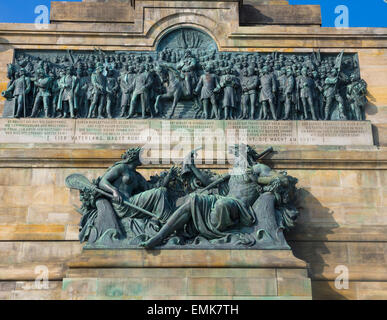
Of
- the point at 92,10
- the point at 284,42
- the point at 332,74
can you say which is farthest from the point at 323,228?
the point at 92,10

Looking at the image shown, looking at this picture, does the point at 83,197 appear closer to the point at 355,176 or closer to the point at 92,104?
the point at 92,104

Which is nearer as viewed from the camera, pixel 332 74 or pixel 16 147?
pixel 16 147

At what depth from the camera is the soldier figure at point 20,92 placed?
16.5 metres

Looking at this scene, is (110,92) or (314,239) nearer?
(314,239)

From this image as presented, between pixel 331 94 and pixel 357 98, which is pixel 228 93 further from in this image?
pixel 357 98

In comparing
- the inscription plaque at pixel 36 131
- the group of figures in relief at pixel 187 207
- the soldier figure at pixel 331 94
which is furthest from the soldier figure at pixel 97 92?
the soldier figure at pixel 331 94

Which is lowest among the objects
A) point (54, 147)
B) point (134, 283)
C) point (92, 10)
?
point (134, 283)

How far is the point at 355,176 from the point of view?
15.9 meters

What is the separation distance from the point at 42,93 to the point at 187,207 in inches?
231

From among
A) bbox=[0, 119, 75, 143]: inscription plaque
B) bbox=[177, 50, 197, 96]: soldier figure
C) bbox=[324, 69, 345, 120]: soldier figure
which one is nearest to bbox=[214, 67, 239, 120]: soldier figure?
bbox=[177, 50, 197, 96]: soldier figure

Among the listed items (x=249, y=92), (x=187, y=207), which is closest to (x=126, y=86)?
(x=249, y=92)

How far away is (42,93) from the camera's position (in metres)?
16.6

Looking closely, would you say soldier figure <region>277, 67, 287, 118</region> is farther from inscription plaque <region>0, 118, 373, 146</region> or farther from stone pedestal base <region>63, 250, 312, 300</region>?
stone pedestal base <region>63, 250, 312, 300</region>

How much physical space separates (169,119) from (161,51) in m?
2.25
